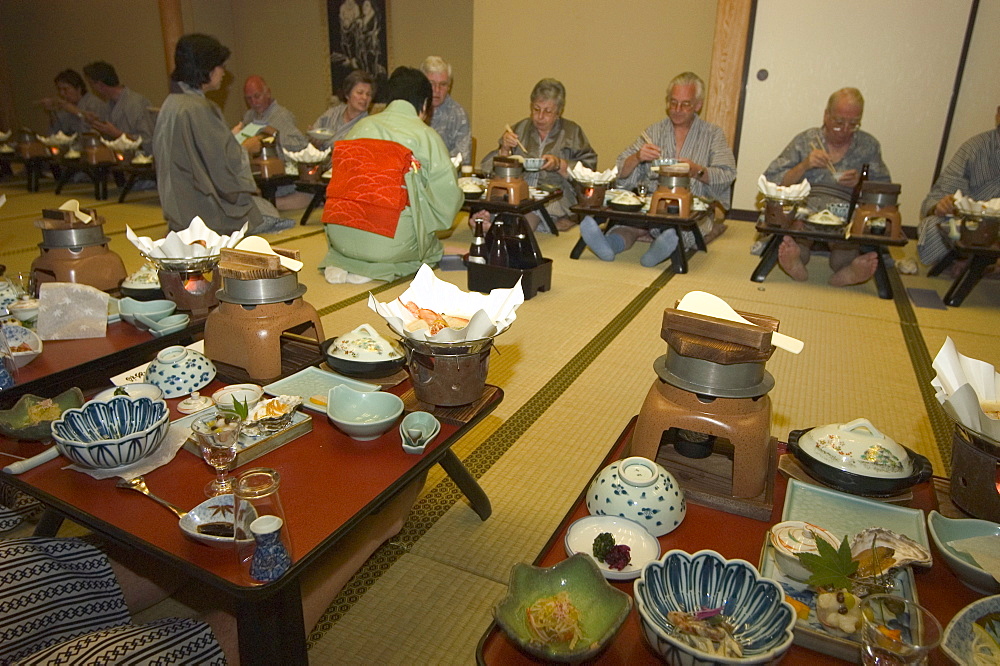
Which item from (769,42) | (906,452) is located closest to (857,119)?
(769,42)

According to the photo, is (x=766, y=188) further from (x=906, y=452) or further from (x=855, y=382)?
(x=906, y=452)

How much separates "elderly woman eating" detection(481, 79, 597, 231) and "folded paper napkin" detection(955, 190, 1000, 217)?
2.69 metres

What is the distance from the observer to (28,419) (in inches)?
55.8

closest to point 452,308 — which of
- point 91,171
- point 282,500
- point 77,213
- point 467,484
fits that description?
point 467,484

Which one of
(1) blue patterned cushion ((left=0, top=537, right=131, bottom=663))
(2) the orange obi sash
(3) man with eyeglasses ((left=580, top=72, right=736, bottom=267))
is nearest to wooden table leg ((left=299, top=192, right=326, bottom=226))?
(2) the orange obi sash

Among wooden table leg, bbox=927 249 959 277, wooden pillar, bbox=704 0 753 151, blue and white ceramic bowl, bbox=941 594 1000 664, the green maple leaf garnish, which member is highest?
wooden pillar, bbox=704 0 753 151

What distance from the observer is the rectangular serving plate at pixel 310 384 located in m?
1.59

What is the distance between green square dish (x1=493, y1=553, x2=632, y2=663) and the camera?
848mm

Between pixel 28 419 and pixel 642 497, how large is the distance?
128 cm

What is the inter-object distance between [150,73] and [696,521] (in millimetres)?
10428

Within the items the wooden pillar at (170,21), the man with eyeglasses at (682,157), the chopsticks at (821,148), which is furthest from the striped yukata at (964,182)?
the wooden pillar at (170,21)

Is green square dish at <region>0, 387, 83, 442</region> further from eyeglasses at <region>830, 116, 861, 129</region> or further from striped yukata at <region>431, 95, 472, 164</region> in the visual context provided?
striped yukata at <region>431, 95, 472, 164</region>

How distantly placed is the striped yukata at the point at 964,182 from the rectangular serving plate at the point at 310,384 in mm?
4127

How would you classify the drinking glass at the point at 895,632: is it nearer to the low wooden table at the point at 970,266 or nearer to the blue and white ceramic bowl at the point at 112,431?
the blue and white ceramic bowl at the point at 112,431
